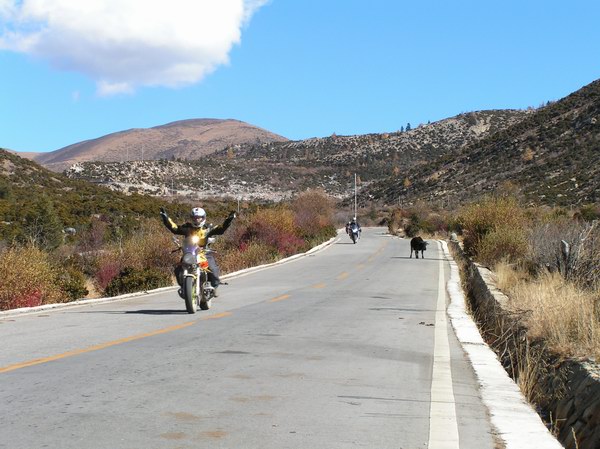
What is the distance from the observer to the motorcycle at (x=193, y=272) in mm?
14015

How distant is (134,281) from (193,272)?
731cm

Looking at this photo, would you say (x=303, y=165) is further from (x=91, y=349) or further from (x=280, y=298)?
(x=91, y=349)

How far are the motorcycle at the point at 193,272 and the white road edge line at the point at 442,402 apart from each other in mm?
4580

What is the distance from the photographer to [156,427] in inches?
233

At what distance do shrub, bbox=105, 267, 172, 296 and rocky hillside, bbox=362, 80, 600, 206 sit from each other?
44.8 metres

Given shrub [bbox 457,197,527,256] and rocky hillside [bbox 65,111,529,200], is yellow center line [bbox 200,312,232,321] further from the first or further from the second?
rocky hillside [bbox 65,111,529,200]

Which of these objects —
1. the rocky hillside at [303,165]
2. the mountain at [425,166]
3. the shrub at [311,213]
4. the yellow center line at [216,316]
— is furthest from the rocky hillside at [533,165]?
the yellow center line at [216,316]

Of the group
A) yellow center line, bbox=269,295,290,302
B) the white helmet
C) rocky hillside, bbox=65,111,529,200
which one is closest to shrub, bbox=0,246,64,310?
the white helmet

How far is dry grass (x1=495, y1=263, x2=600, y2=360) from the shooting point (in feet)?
30.9

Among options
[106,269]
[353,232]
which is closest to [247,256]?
[106,269]

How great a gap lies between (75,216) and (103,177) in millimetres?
53196

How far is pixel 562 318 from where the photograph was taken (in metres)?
11.0

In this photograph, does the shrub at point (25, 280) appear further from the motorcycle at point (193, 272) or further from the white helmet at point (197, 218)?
the white helmet at point (197, 218)

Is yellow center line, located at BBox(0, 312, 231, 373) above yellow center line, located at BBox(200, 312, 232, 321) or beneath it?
above
